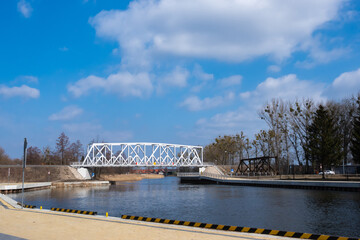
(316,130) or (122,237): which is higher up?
(316,130)

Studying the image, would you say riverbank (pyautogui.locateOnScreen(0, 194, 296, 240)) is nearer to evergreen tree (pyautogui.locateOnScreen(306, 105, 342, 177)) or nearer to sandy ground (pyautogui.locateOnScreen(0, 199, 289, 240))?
sandy ground (pyautogui.locateOnScreen(0, 199, 289, 240))

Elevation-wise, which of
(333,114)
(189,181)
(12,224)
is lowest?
(189,181)

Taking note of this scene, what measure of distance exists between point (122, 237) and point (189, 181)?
292ft

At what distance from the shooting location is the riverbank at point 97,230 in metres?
11.6

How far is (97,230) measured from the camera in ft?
42.2

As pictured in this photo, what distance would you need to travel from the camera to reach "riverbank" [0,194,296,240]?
1159 cm

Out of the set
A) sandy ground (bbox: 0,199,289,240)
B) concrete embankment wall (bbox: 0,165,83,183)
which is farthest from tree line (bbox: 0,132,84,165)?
sandy ground (bbox: 0,199,289,240)

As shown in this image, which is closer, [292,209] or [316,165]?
[292,209]

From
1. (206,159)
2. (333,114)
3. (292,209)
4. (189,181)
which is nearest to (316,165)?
(333,114)

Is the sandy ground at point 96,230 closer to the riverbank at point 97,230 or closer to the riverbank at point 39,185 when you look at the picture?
the riverbank at point 97,230

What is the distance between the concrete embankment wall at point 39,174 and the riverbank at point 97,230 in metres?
60.6

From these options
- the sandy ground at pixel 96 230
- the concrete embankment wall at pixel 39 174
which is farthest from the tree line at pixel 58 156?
the sandy ground at pixel 96 230

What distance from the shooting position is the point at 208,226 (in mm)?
14031

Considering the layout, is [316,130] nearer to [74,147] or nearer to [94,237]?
[94,237]
